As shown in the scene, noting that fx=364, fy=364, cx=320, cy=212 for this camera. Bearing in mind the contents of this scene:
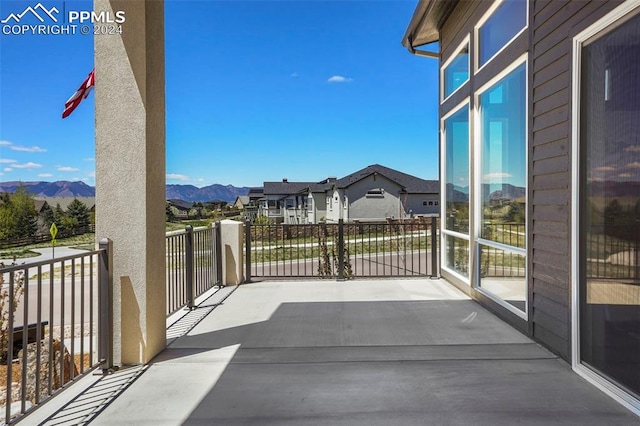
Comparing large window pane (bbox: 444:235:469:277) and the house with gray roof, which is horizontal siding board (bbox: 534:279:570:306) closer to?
large window pane (bbox: 444:235:469:277)

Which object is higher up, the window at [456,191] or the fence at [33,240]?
the window at [456,191]

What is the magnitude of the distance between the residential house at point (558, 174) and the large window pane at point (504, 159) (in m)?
0.02

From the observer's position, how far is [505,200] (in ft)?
11.7

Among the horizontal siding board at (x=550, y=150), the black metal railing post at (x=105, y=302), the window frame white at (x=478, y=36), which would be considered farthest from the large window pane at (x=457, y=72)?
the black metal railing post at (x=105, y=302)

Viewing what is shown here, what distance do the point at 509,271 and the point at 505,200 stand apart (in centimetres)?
69

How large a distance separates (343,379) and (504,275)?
216 cm

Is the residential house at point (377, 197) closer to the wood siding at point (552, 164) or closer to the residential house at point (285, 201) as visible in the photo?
the residential house at point (285, 201)

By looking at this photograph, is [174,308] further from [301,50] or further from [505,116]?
[301,50]

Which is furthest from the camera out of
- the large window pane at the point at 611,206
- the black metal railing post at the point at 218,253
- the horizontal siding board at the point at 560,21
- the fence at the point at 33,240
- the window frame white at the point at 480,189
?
the fence at the point at 33,240

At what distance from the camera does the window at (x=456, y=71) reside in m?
4.50

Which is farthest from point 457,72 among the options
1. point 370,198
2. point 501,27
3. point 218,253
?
point 370,198

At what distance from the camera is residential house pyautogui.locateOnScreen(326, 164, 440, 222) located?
2702cm

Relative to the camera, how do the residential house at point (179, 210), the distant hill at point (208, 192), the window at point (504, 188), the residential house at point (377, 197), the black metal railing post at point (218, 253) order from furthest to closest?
the distant hill at point (208, 192) < the residential house at point (179, 210) < the residential house at point (377, 197) < the black metal railing post at point (218, 253) < the window at point (504, 188)

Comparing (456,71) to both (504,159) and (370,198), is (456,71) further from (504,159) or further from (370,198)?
(370,198)
